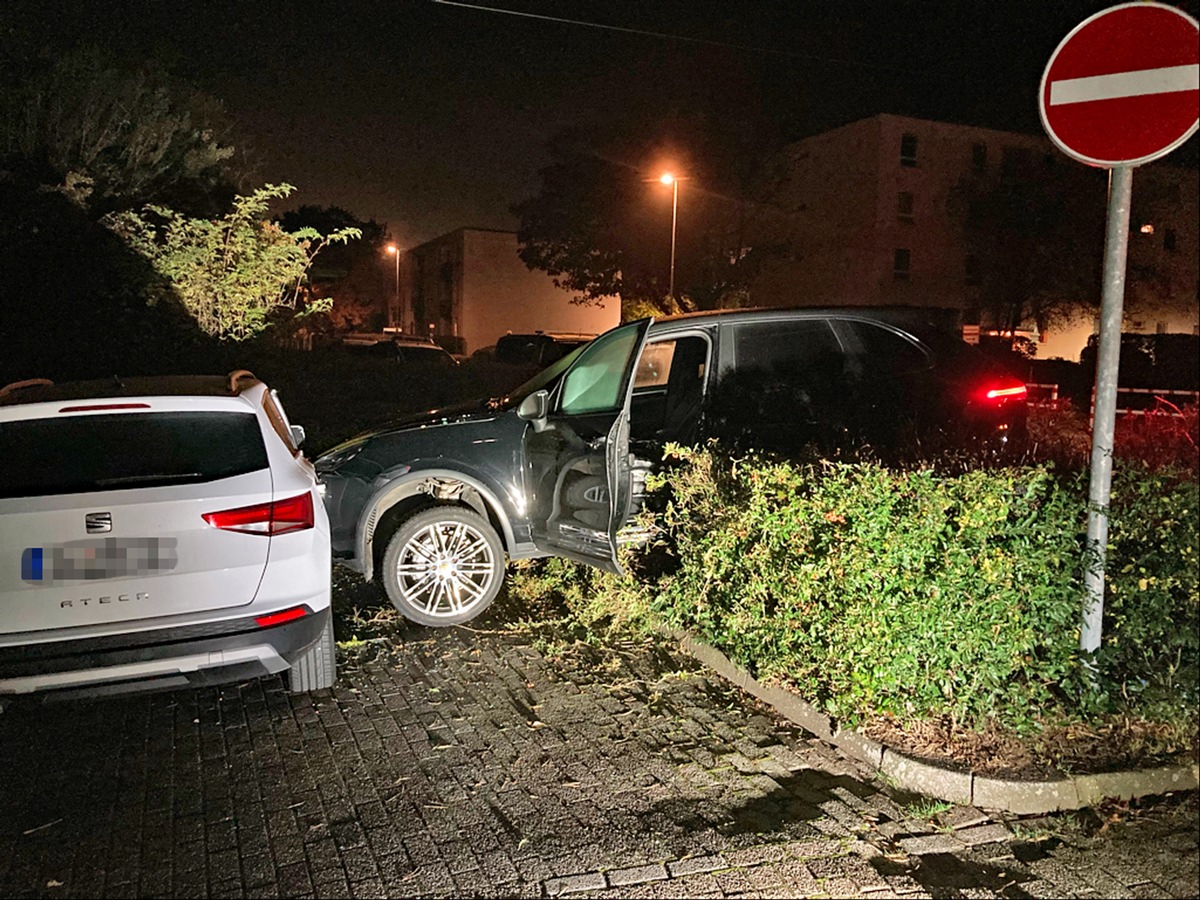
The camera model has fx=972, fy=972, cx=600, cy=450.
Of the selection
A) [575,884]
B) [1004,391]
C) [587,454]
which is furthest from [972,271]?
[575,884]

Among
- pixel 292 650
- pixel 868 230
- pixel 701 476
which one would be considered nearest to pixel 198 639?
pixel 292 650

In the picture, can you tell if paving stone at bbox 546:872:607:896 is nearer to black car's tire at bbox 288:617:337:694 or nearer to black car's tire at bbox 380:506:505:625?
black car's tire at bbox 288:617:337:694

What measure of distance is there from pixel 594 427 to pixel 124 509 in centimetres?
281

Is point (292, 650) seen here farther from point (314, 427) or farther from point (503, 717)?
point (314, 427)

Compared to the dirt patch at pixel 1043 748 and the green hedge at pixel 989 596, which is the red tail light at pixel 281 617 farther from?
the dirt patch at pixel 1043 748

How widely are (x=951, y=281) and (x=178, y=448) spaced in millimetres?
43175

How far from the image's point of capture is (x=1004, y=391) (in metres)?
6.61

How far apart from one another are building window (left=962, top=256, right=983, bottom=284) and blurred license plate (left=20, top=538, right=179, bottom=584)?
141 feet

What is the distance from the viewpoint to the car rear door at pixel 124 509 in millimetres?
4094

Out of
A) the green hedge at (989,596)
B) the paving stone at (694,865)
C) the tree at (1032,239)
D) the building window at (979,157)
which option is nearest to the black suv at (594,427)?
the green hedge at (989,596)

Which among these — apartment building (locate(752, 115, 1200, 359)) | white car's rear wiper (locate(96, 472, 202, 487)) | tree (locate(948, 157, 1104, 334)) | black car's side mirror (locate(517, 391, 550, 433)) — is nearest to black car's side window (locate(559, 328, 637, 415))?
black car's side mirror (locate(517, 391, 550, 433))

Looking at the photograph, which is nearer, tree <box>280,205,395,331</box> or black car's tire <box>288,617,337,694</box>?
black car's tire <box>288,617,337,694</box>

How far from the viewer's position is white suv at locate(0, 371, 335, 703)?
161 inches

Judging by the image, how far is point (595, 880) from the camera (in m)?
3.35
